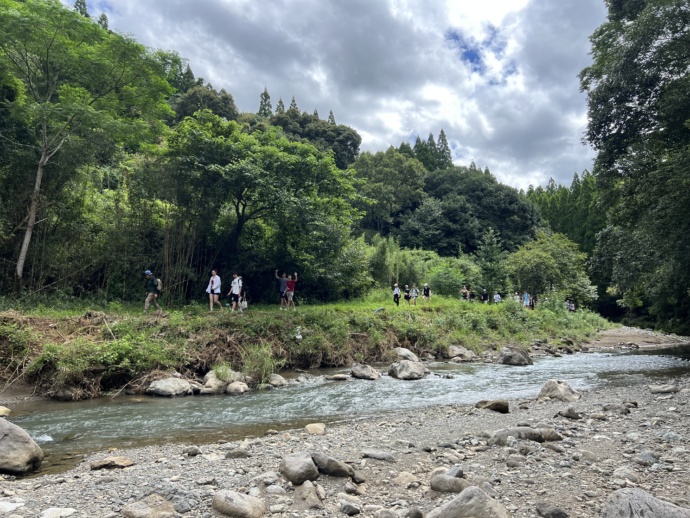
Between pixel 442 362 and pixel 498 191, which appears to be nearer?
pixel 442 362

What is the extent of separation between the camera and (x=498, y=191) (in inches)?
2790

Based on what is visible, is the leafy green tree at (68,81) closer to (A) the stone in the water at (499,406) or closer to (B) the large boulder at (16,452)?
(B) the large boulder at (16,452)

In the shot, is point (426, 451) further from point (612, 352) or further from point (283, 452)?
point (612, 352)

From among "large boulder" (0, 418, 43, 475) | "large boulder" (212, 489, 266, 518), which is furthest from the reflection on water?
"large boulder" (212, 489, 266, 518)

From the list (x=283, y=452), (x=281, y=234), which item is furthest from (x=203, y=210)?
(x=283, y=452)

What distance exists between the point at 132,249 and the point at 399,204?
172ft

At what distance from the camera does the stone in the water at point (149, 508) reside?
4883 mm

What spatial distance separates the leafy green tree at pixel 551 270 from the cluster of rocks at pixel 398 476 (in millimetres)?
41633

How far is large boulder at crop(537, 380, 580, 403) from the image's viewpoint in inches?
476

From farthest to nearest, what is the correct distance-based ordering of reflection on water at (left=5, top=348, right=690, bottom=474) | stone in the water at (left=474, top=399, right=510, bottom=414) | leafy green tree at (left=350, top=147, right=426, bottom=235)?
leafy green tree at (left=350, top=147, right=426, bottom=235) → stone in the water at (left=474, top=399, right=510, bottom=414) → reflection on water at (left=5, top=348, right=690, bottom=474)

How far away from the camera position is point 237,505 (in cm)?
494

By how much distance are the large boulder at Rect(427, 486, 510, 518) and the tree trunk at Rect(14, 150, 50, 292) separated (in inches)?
820

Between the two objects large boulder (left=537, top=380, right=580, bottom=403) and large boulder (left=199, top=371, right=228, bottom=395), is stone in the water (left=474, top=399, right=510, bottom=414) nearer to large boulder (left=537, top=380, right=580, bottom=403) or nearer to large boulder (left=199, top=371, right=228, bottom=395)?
large boulder (left=537, top=380, right=580, bottom=403)

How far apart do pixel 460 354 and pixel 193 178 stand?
55.6 ft
